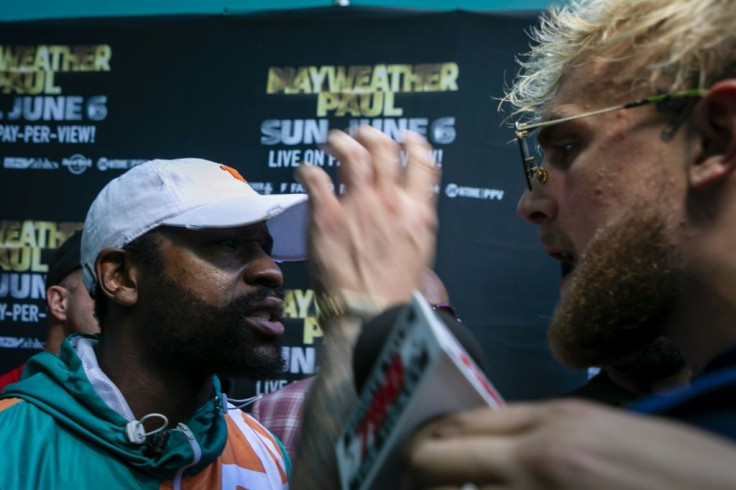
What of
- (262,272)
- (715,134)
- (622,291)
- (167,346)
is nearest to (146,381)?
(167,346)

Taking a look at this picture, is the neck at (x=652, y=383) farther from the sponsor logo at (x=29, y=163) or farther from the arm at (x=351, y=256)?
the sponsor logo at (x=29, y=163)

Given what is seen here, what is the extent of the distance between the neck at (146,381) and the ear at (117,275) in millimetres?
87

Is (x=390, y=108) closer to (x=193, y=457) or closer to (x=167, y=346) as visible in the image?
(x=167, y=346)

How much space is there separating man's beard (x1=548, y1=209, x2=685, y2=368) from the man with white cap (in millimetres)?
994

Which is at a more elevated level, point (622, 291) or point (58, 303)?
point (622, 291)

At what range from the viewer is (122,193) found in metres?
1.97

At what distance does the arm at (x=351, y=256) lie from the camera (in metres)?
0.79

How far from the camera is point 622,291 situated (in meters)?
0.93

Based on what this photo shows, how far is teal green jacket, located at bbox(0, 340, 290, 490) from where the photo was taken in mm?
1573

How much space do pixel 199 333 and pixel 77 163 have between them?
174cm

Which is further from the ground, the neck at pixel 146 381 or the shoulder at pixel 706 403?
the shoulder at pixel 706 403

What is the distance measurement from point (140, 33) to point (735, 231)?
2.95 m

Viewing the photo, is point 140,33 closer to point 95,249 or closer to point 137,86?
point 137,86

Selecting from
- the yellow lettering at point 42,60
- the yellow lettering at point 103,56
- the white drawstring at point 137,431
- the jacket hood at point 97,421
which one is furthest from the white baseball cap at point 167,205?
the yellow lettering at point 42,60
